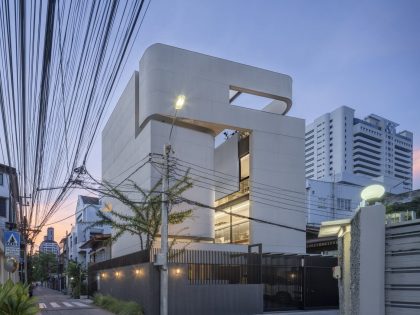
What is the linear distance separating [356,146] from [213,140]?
99701 millimetres

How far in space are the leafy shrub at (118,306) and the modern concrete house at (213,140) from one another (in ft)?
16.5

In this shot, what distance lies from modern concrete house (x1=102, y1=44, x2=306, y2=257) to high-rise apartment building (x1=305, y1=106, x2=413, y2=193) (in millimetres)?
86671

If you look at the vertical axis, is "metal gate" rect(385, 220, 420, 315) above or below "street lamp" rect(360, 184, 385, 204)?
below

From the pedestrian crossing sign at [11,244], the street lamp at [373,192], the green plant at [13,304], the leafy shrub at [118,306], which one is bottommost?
the leafy shrub at [118,306]

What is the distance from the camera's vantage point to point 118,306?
23.1 metres

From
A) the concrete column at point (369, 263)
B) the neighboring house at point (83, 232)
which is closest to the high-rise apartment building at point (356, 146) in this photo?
the neighboring house at point (83, 232)

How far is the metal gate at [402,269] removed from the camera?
674cm

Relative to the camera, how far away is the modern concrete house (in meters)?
A: 30.6

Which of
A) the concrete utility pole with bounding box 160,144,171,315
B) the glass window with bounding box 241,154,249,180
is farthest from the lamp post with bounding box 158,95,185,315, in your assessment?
the glass window with bounding box 241,154,249,180

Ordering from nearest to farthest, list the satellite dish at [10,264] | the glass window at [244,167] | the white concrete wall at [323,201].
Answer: the satellite dish at [10,264], the glass window at [244,167], the white concrete wall at [323,201]

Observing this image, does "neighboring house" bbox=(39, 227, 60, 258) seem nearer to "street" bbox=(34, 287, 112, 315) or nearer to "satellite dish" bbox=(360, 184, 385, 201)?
"street" bbox=(34, 287, 112, 315)

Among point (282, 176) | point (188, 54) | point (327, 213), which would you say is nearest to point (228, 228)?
point (282, 176)

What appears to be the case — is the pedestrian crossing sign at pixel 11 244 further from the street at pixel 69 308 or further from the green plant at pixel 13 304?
the green plant at pixel 13 304

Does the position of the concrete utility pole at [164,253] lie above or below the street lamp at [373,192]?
below
